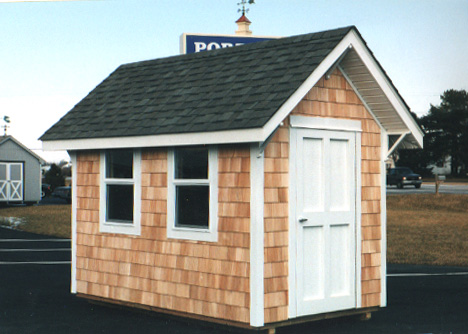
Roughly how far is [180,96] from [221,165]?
1470 mm

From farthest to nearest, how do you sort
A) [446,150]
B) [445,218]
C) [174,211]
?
[446,150] → [445,218] → [174,211]

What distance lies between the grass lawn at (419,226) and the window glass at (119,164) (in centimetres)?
883

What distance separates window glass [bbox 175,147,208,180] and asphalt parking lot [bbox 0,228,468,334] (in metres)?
1.90

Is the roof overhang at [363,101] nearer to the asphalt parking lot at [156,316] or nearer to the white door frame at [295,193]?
the white door frame at [295,193]

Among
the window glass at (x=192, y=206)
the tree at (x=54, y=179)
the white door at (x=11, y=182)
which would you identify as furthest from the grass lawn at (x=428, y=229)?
the tree at (x=54, y=179)

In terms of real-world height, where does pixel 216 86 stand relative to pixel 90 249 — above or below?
above

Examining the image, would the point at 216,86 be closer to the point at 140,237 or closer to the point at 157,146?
the point at 157,146

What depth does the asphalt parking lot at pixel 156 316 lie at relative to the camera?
344 inches

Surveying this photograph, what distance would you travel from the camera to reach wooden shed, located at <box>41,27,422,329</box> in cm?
803

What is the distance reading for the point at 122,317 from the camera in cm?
945

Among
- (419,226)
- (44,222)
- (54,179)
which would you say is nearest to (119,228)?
(419,226)

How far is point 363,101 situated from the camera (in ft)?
30.7

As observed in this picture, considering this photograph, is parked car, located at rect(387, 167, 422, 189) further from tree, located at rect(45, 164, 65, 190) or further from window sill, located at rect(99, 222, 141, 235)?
window sill, located at rect(99, 222, 141, 235)

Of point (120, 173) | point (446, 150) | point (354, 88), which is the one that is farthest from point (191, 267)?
point (446, 150)
